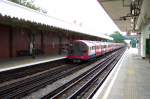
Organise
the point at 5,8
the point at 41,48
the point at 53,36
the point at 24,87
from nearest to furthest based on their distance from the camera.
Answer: the point at 24,87
the point at 5,8
the point at 41,48
the point at 53,36

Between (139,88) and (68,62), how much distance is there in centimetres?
1610

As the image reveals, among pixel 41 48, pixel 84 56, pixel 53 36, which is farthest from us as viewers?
pixel 53 36

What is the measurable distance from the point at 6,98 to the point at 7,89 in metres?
1.50

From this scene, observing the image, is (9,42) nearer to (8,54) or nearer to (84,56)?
(8,54)

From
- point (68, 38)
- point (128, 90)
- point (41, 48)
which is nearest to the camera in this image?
point (128, 90)

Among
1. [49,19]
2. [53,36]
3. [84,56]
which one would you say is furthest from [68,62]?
[53,36]

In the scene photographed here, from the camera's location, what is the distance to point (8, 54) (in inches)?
958

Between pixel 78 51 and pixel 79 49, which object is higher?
pixel 79 49

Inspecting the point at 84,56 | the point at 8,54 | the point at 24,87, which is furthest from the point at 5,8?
the point at 84,56

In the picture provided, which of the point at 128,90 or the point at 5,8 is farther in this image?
the point at 5,8

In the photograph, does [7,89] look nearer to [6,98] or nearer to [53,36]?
[6,98]

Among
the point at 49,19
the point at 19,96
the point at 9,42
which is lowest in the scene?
the point at 19,96

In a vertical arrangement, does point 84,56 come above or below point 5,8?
below

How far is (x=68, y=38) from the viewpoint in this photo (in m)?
42.5
